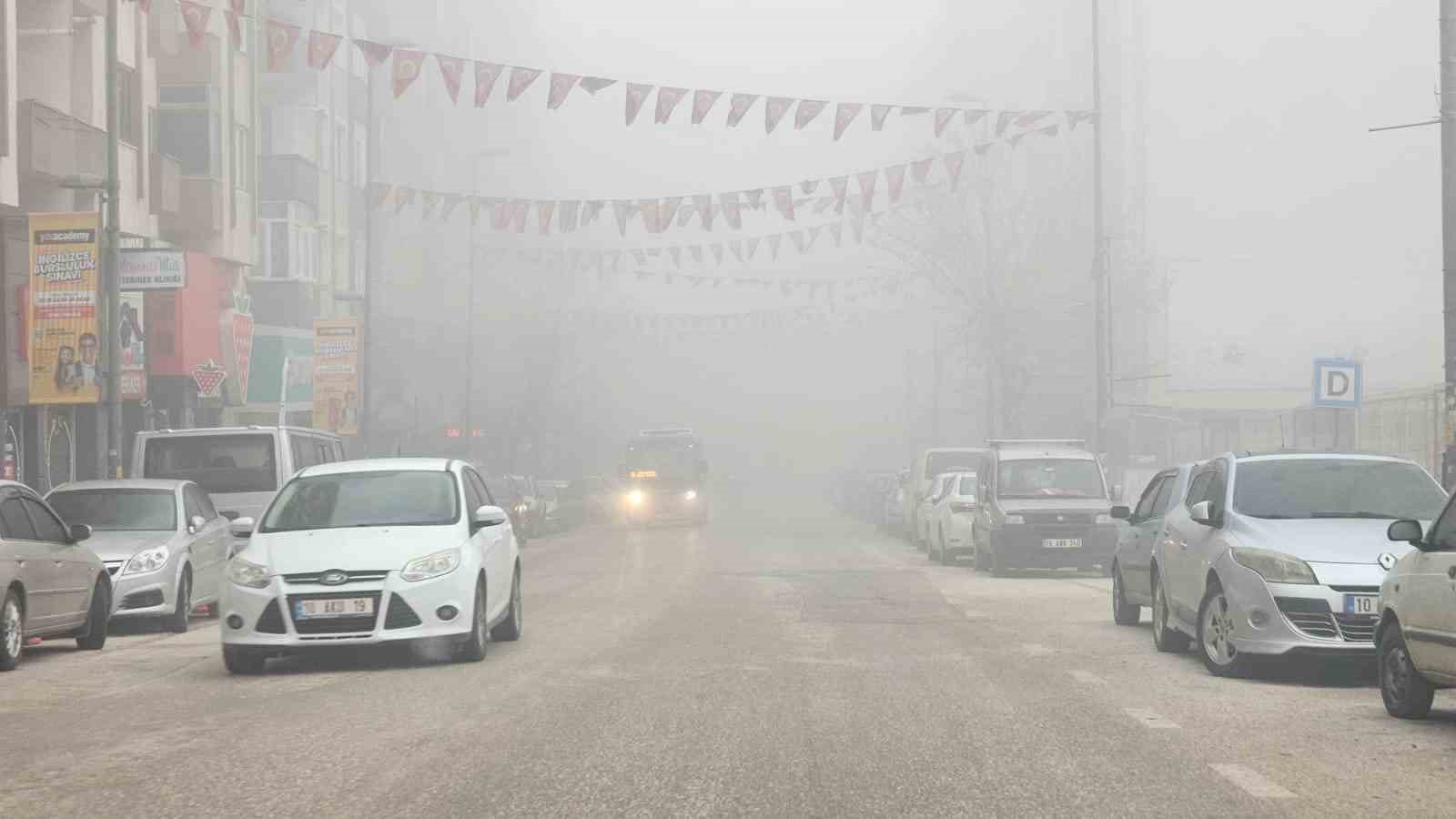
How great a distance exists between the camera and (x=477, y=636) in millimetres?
13930

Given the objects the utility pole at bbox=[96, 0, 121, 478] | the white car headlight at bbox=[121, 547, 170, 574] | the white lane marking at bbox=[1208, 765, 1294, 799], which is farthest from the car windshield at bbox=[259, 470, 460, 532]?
the utility pole at bbox=[96, 0, 121, 478]

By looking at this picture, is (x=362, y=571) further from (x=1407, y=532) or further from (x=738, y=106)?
(x=738, y=106)

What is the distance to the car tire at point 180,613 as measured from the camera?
19375 millimetres

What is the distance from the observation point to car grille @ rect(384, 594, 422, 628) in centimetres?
1341

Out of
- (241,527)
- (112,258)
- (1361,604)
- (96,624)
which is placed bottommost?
(96,624)

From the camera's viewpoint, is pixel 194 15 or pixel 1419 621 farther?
pixel 194 15

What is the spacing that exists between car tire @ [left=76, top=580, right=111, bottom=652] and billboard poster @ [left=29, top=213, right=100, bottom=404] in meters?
10.7

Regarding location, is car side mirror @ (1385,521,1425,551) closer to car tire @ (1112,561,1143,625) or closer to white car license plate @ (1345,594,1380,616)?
white car license plate @ (1345,594,1380,616)

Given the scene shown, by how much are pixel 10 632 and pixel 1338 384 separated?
53.5 feet

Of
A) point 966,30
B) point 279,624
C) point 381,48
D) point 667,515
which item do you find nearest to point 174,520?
point 279,624

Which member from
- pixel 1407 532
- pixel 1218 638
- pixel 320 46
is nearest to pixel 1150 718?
pixel 1407 532

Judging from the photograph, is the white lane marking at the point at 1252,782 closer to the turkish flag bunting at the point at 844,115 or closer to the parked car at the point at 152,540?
the parked car at the point at 152,540

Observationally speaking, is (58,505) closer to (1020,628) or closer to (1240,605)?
(1020,628)

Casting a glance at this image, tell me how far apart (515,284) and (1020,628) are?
64085 millimetres
